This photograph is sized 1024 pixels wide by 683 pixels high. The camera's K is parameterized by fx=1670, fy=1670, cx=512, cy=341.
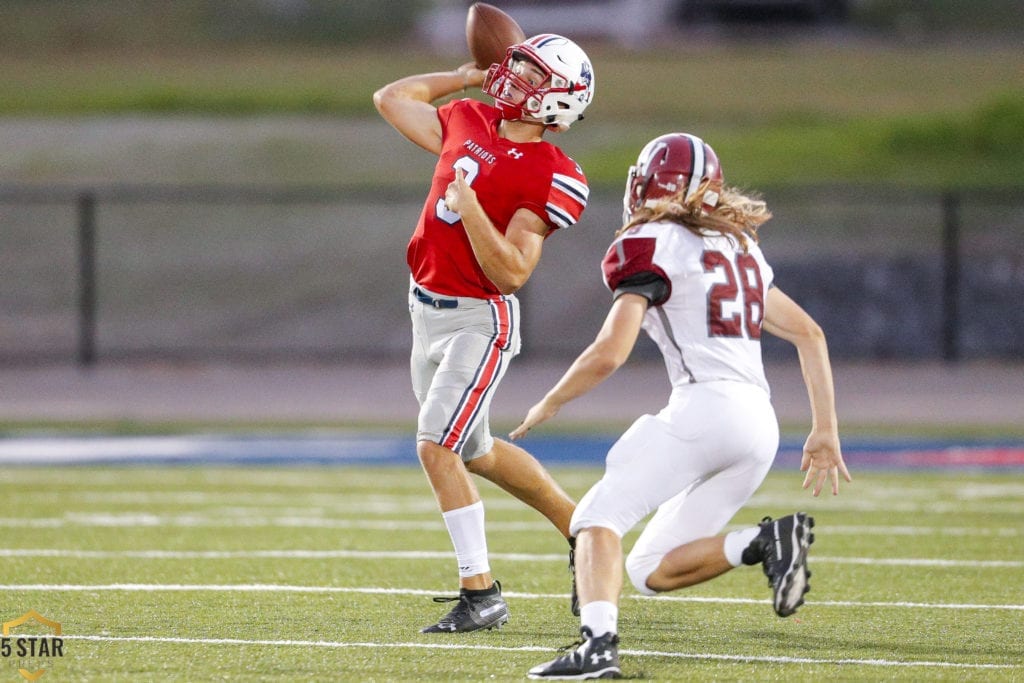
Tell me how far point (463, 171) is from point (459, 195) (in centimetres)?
30

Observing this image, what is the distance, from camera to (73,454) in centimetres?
1120

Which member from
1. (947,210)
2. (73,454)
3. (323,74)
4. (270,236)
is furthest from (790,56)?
(73,454)

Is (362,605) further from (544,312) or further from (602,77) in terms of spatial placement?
(602,77)

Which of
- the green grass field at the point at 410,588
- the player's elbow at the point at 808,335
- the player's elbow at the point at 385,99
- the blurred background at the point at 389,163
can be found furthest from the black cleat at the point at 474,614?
the blurred background at the point at 389,163

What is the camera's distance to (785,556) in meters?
4.89

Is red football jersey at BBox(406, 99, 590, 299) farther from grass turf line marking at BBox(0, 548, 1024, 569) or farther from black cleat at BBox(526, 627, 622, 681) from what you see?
grass turf line marking at BBox(0, 548, 1024, 569)

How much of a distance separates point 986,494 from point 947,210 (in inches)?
337

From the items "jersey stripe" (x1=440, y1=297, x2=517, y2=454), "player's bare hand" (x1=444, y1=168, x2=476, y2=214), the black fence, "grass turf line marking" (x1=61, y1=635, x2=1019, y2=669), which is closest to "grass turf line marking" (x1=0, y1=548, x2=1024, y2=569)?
"jersey stripe" (x1=440, y1=297, x2=517, y2=454)

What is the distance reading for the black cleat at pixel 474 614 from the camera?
570 centimetres

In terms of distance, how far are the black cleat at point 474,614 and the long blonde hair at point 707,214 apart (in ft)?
4.76

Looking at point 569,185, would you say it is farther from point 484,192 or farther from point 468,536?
point 468,536

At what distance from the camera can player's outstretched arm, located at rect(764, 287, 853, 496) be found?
5.19 meters

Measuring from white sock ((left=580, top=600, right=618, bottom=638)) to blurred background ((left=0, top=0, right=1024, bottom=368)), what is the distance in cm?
1352

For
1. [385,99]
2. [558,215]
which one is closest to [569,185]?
[558,215]
